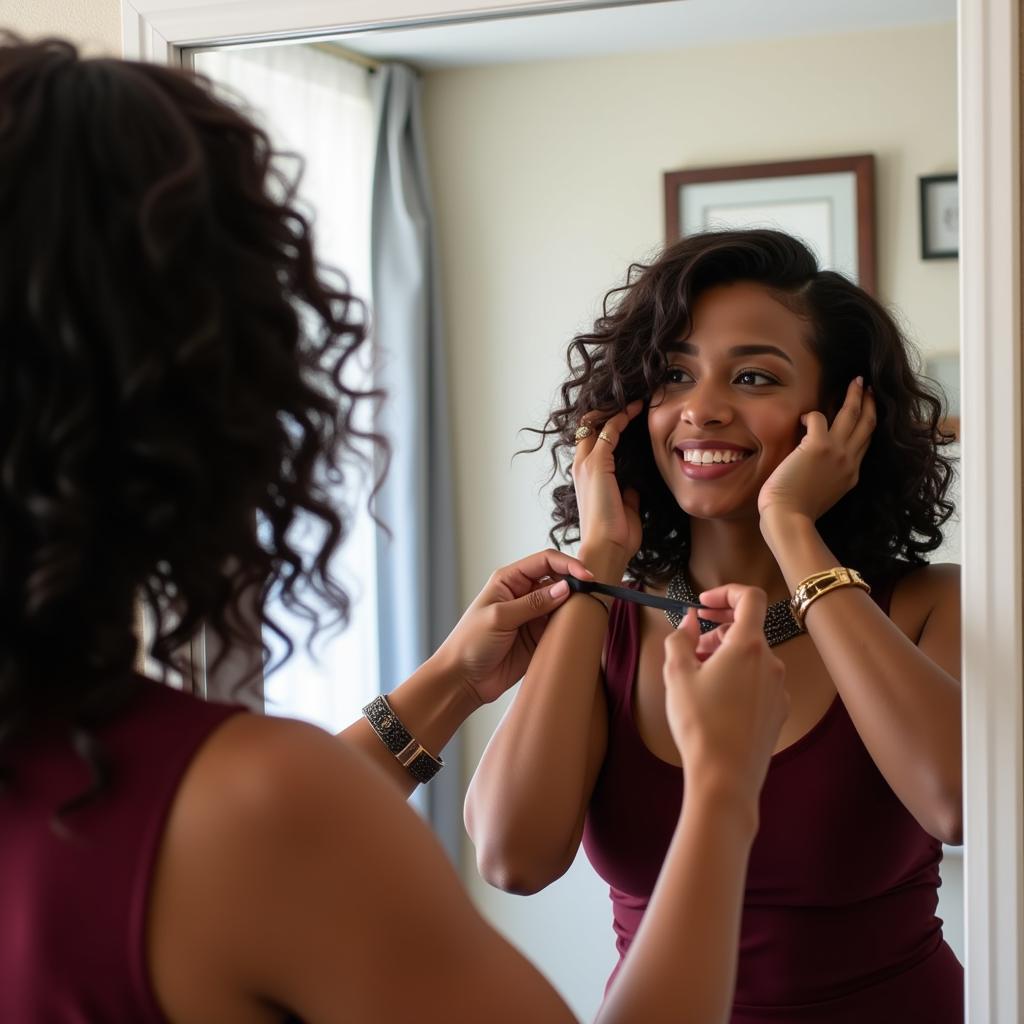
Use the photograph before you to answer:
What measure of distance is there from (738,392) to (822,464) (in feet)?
0.27

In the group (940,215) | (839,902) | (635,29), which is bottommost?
(839,902)

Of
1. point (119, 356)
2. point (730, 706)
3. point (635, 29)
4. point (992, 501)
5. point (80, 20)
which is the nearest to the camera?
point (119, 356)

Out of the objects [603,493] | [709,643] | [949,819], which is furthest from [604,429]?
[949,819]

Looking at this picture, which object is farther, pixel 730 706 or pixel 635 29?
pixel 635 29

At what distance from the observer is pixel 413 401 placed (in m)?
0.96

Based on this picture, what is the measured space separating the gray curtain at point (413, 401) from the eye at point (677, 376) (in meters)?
0.18

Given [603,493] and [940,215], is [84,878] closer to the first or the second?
[603,493]

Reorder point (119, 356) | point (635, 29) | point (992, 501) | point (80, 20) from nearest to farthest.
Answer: point (119, 356), point (992, 501), point (635, 29), point (80, 20)

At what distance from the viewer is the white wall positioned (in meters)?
0.83

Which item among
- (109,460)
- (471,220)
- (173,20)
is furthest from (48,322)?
(173,20)

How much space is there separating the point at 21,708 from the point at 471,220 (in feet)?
1.86

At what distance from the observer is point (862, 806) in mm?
868

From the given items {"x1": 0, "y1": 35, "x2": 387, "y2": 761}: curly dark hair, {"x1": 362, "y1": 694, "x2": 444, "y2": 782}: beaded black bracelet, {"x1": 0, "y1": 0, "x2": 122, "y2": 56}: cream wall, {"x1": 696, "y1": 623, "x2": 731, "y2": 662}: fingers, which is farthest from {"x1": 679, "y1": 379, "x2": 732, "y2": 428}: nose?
{"x1": 0, "y1": 0, "x2": 122, "y2": 56}: cream wall

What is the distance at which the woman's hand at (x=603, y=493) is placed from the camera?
0.93 m
